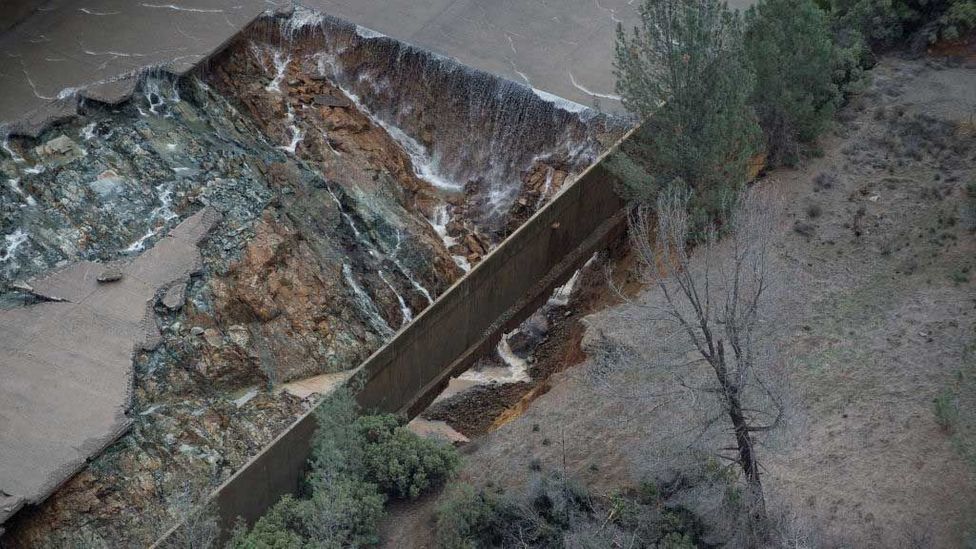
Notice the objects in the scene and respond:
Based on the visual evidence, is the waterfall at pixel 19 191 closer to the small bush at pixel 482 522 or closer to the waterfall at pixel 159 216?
the waterfall at pixel 159 216

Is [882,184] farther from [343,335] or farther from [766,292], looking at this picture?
[343,335]

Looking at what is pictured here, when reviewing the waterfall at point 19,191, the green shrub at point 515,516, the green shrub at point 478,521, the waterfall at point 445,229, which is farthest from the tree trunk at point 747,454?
the waterfall at point 19,191

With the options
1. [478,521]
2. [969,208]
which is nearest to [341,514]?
Answer: [478,521]

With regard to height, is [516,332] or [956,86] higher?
A: [956,86]

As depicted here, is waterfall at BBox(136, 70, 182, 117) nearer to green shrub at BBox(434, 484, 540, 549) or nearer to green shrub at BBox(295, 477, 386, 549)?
green shrub at BBox(295, 477, 386, 549)

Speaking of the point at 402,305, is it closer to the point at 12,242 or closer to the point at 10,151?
the point at 12,242

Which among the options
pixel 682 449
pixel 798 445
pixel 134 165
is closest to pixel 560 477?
pixel 682 449
